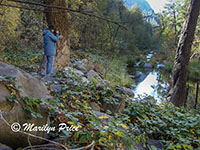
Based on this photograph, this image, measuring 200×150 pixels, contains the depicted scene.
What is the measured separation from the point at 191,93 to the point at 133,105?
34.6 feet

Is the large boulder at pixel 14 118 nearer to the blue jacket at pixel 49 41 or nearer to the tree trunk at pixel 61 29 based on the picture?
the blue jacket at pixel 49 41

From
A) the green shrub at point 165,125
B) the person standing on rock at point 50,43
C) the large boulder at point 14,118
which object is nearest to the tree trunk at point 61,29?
the person standing on rock at point 50,43

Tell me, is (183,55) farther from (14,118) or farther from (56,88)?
(14,118)

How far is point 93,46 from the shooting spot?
13.4 m

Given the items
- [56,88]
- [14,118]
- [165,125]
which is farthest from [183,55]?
[14,118]

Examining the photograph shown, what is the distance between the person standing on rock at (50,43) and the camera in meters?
5.28

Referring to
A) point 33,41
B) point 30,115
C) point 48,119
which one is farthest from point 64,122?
point 33,41

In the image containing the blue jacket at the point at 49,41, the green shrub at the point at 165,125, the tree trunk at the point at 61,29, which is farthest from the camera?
the tree trunk at the point at 61,29

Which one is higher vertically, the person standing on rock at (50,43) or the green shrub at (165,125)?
the person standing on rock at (50,43)

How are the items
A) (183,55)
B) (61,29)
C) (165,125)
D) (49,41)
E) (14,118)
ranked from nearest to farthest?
(14,118) < (165,125) < (183,55) < (49,41) < (61,29)

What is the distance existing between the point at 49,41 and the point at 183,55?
3800 millimetres

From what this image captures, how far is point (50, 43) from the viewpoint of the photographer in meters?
5.36

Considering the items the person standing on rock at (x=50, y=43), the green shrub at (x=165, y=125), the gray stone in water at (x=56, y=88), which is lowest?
the green shrub at (x=165, y=125)

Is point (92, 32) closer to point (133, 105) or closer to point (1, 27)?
point (1, 27)
